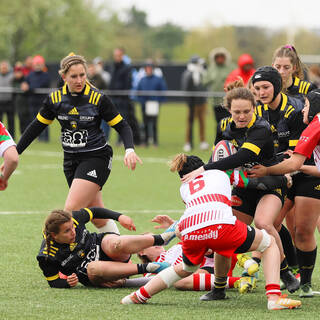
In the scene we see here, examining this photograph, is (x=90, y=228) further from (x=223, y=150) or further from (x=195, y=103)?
(x=195, y=103)

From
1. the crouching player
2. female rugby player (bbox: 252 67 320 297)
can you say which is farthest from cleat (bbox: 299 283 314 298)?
the crouching player

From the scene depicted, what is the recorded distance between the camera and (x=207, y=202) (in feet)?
19.1

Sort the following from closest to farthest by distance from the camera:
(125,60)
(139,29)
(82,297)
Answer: (82,297), (125,60), (139,29)

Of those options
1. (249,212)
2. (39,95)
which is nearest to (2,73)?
(39,95)

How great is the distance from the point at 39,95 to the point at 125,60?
7.75ft

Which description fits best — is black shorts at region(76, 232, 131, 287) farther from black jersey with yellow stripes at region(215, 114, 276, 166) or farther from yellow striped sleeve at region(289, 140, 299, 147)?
yellow striped sleeve at region(289, 140, 299, 147)

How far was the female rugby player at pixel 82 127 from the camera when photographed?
759 cm

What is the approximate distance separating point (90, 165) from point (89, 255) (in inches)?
43.3

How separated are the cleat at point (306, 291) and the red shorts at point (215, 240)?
0.93 meters

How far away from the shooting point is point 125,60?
2072cm

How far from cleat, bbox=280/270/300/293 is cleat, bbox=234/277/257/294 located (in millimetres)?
318

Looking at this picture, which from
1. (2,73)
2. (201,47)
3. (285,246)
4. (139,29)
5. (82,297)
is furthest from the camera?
(139,29)

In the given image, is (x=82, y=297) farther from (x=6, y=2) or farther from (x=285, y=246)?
(x=6, y=2)

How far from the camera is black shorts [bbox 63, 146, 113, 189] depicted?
24.9 feet
